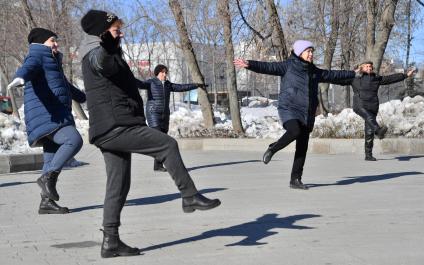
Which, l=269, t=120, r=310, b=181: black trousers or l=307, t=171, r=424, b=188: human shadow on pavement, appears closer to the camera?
l=269, t=120, r=310, b=181: black trousers

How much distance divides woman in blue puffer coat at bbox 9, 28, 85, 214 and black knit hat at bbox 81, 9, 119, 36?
237 centimetres

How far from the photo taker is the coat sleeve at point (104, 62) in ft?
18.2

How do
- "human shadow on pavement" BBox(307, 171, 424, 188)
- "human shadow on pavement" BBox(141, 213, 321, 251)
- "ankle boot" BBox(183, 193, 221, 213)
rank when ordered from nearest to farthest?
1. "ankle boot" BBox(183, 193, 221, 213)
2. "human shadow on pavement" BBox(141, 213, 321, 251)
3. "human shadow on pavement" BBox(307, 171, 424, 188)

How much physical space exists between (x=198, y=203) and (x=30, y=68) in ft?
9.42

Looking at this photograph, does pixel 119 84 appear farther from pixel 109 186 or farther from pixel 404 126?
pixel 404 126

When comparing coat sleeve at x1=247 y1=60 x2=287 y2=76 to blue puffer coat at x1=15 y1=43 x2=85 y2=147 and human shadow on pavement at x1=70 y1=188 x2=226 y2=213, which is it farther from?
blue puffer coat at x1=15 y1=43 x2=85 y2=147

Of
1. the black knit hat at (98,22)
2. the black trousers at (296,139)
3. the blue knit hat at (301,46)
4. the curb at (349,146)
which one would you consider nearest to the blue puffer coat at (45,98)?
the black knit hat at (98,22)

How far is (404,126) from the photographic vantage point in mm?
17438

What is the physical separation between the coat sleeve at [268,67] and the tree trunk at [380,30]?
9252 mm

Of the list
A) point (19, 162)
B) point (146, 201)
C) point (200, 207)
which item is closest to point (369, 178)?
point (146, 201)

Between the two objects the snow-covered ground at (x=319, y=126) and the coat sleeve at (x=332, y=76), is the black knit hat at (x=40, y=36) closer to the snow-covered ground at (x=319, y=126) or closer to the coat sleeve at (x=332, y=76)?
the coat sleeve at (x=332, y=76)

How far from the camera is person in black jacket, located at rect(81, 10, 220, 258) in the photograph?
571 centimetres

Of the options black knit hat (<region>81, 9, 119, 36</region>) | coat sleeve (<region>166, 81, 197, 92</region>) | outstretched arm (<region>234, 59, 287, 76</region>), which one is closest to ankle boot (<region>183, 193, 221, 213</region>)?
black knit hat (<region>81, 9, 119, 36</region>)

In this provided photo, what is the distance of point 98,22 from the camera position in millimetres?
5602
